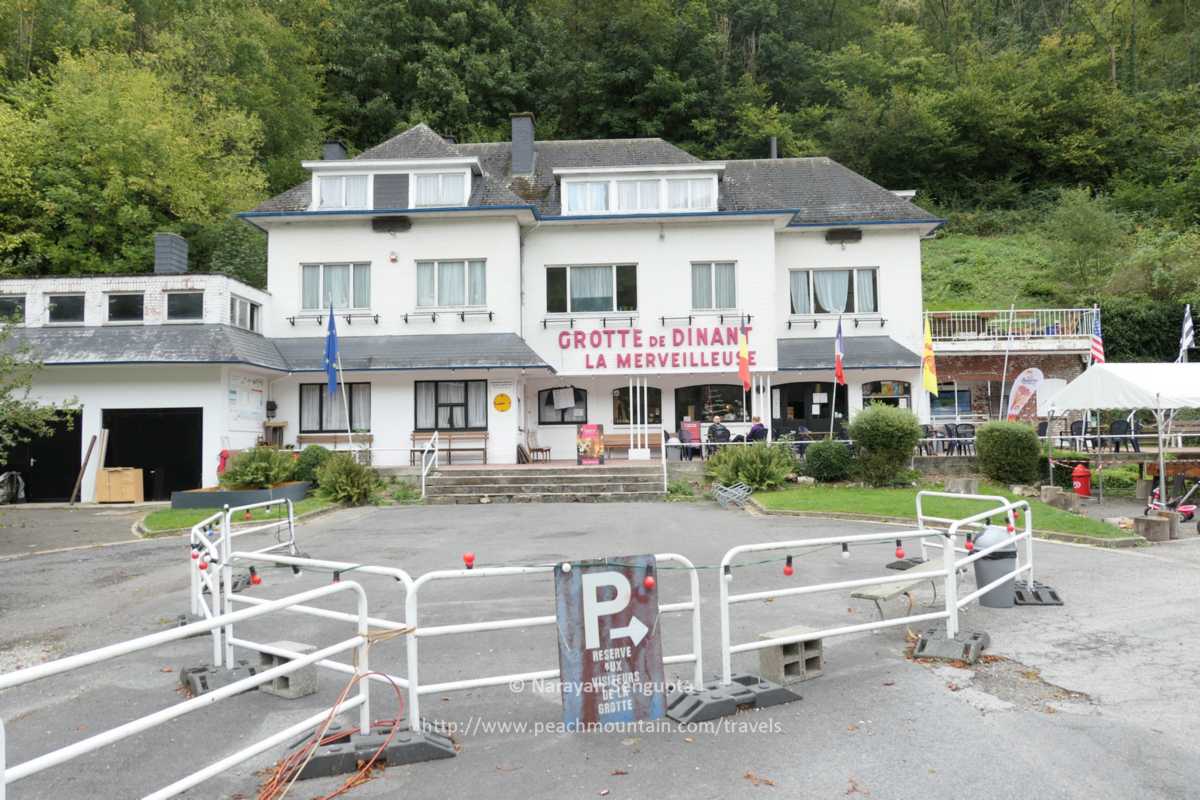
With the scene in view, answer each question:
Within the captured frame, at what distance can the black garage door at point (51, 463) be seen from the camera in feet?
69.3

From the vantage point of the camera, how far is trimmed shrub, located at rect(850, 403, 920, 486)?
62.2 ft

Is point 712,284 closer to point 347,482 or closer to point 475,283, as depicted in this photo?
point 475,283

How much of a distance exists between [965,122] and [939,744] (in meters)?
52.6

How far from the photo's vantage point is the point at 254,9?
143 ft

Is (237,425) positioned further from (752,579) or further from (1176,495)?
(1176,495)

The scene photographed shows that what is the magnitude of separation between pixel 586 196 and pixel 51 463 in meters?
16.9

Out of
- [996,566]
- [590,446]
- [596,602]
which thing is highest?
[590,446]

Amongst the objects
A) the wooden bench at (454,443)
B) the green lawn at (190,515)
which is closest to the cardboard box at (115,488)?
the green lawn at (190,515)

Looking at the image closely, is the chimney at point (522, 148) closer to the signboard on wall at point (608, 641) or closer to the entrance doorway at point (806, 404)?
the entrance doorway at point (806, 404)

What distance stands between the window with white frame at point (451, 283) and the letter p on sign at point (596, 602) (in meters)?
20.0

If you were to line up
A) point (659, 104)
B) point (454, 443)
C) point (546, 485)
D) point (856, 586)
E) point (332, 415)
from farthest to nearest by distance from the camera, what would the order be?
point (659, 104), point (332, 415), point (454, 443), point (546, 485), point (856, 586)

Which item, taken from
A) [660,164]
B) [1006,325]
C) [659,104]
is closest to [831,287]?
[660,164]

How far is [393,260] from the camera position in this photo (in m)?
24.7

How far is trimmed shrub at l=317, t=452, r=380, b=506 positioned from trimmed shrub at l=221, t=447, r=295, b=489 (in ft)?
2.98
